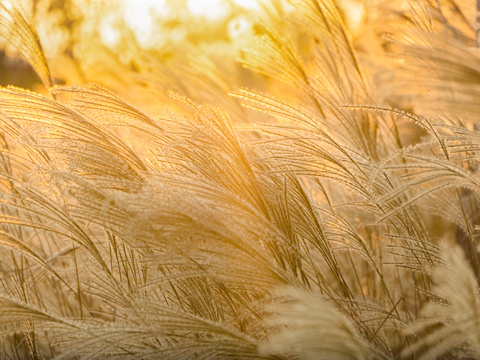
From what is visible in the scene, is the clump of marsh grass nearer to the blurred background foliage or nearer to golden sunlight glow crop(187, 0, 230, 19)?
the blurred background foliage

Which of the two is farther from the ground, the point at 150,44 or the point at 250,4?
the point at 150,44

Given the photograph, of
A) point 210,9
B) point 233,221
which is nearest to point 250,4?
point 233,221

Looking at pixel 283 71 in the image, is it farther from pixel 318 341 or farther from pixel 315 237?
pixel 318 341

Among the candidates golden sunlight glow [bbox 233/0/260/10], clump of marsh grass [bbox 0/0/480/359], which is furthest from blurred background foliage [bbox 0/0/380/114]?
clump of marsh grass [bbox 0/0/480/359]

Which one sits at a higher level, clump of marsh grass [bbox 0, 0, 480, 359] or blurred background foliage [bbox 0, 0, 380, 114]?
blurred background foliage [bbox 0, 0, 380, 114]

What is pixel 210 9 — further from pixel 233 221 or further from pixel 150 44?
pixel 233 221

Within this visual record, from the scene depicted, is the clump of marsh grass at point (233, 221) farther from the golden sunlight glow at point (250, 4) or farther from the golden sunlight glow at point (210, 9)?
the golden sunlight glow at point (210, 9)

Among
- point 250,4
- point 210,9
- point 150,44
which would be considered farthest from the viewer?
point 150,44

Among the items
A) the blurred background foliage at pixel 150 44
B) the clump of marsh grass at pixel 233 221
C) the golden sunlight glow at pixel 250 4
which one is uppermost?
the blurred background foliage at pixel 150 44

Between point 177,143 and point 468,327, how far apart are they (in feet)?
2.51

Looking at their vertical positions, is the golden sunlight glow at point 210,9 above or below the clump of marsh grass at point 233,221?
above

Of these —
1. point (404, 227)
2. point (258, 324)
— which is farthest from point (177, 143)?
point (404, 227)

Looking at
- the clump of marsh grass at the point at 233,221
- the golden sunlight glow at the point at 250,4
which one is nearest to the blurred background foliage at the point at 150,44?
the golden sunlight glow at the point at 250,4

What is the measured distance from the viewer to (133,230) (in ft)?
3.82
